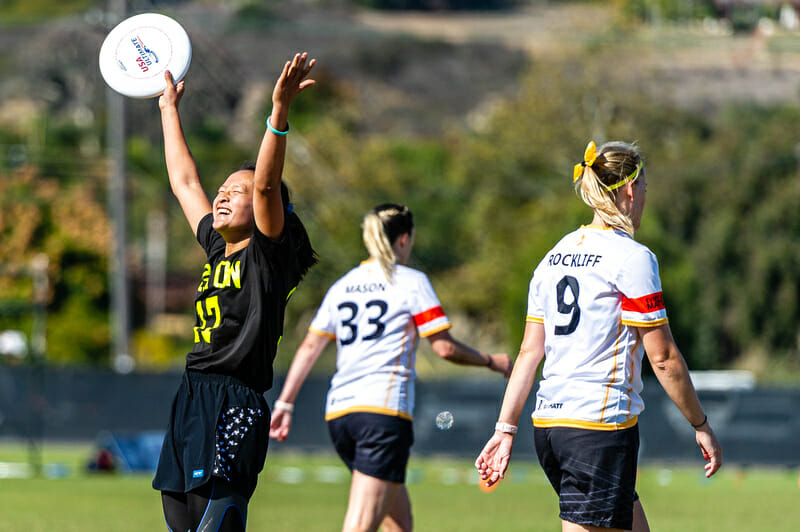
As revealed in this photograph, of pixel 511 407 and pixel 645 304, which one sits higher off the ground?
pixel 645 304

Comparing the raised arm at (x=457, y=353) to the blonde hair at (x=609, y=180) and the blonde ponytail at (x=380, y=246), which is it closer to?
the blonde ponytail at (x=380, y=246)

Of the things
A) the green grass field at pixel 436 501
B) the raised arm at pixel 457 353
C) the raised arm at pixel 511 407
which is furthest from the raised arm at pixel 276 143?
the green grass field at pixel 436 501

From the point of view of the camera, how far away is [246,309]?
4.83 meters

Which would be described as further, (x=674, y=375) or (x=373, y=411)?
(x=373, y=411)

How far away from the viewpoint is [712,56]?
183ft

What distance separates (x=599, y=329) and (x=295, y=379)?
2821 millimetres

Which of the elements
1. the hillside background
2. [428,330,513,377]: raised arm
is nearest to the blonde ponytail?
[428,330,513,377]: raised arm

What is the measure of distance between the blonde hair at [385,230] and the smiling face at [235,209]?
212cm

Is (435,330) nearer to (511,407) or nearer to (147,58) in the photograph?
(511,407)

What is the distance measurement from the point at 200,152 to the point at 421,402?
1989 inches

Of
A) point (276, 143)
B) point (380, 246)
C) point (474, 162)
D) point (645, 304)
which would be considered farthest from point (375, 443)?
point (474, 162)

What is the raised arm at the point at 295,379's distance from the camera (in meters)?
7.20

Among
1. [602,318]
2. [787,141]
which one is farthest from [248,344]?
[787,141]

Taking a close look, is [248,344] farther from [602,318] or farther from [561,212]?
[561,212]
